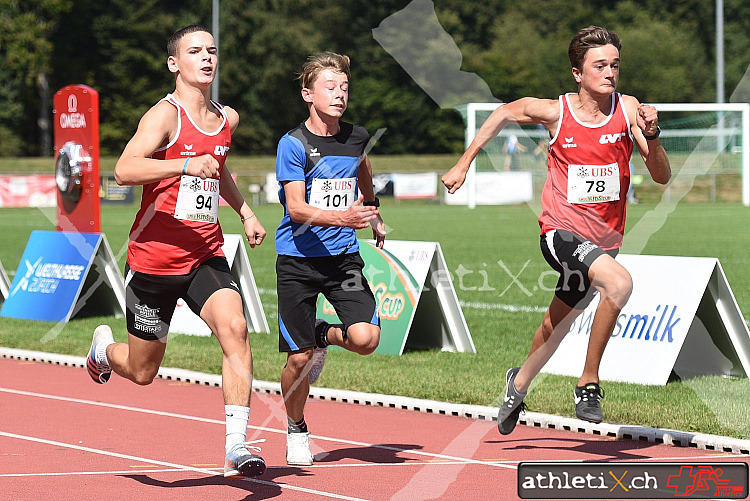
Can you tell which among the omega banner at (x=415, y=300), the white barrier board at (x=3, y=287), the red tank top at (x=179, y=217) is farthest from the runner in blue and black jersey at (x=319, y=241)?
the white barrier board at (x=3, y=287)

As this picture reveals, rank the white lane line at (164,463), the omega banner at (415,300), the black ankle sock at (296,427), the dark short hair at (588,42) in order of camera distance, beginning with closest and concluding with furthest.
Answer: the white lane line at (164,463)
the dark short hair at (588,42)
the black ankle sock at (296,427)
the omega banner at (415,300)

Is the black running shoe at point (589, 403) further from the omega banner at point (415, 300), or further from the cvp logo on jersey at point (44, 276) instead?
the cvp logo on jersey at point (44, 276)

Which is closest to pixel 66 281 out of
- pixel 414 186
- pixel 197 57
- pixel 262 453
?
pixel 262 453

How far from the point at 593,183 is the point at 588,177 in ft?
0.15

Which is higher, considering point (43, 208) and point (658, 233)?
point (43, 208)

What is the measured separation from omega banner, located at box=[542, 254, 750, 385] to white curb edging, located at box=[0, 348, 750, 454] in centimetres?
166

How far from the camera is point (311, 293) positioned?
7180mm

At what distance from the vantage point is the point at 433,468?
7027 mm

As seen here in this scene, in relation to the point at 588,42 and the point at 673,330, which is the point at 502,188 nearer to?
the point at 673,330

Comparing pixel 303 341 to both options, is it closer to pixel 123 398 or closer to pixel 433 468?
pixel 433 468

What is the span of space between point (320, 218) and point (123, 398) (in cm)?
385

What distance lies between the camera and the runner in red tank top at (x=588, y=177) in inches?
276

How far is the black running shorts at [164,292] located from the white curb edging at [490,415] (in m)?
2.77

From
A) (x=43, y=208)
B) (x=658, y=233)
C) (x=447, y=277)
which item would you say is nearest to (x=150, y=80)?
(x=43, y=208)
